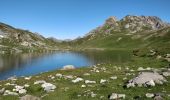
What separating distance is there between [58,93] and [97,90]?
421 centimetres

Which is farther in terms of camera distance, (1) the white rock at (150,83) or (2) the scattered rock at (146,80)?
(2) the scattered rock at (146,80)

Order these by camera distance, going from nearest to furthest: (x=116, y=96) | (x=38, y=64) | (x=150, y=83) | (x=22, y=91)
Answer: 1. (x=116, y=96)
2. (x=150, y=83)
3. (x=22, y=91)
4. (x=38, y=64)

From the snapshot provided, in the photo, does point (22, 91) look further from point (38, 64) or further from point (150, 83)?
point (38, 64)

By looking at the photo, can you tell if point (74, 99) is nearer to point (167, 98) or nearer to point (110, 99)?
point (110, 99)

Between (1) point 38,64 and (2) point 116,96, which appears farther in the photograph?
(1) point 38,64

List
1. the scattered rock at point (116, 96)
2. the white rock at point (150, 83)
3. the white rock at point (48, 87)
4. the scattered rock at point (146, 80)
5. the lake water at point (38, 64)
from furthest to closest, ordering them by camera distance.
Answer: the lake water at point (38, 64), the white rock at point (48, 87), the scattered rock at point (146, 80), the white rock at point (150, 83), the scattered rock at point (116, 96)

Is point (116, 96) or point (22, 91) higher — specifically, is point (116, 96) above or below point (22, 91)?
above

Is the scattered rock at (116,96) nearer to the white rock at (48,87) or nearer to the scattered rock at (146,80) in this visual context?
the scattered rock at (146,80)

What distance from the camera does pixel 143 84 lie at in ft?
101

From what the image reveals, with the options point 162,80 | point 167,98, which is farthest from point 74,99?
point 162,80

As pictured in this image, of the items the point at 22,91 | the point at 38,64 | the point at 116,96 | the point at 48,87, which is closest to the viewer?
the point at 116,96

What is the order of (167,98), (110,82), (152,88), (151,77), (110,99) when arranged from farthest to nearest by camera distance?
(110,82)
(151,77)
(152,88)
(110,99)
(167,98)

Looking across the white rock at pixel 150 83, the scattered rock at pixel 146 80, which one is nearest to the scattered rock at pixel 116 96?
the scattered rock at pixel 146 80

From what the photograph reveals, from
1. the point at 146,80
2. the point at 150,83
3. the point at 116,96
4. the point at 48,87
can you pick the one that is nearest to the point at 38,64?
the point at 48,87
